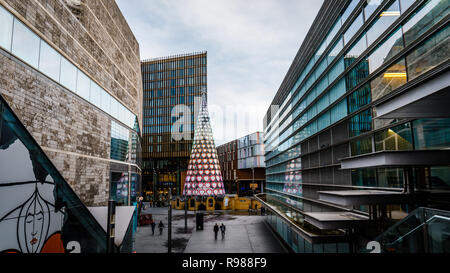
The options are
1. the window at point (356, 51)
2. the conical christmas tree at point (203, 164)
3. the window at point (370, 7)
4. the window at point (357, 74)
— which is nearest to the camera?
the window at point (370, 7)

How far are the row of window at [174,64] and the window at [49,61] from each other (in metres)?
69.8

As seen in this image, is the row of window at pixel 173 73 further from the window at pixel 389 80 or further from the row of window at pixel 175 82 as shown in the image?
the window at pixel 389 80

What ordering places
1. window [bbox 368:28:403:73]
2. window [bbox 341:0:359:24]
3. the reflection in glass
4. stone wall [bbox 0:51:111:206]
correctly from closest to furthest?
1. window [bbox 368:28:403:73]
2. stone wall [bbox 0:51:111:206]
3. window [bbox 341:0:359:24]
4. the reflection in glass

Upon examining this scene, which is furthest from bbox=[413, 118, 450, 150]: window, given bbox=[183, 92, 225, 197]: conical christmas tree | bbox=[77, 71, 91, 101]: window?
bbox=[183, 92, 225, 197]: conical christmas tree

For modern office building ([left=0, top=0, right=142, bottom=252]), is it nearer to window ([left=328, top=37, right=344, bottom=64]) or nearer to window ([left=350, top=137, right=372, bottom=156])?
window ([left=350, top=137, right=372, bottom=156])

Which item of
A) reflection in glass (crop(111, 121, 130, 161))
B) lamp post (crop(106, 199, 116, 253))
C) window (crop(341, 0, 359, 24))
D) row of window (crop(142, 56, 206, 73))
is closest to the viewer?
lamp post (crop(106, 199, 116, 253))

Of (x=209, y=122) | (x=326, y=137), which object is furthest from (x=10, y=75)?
(x=209, y=122)

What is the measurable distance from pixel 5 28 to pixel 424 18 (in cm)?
1338

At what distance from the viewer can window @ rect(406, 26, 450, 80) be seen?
23.5 ft

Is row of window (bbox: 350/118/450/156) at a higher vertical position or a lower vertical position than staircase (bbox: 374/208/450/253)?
higher

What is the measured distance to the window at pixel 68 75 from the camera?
13630 millimetres

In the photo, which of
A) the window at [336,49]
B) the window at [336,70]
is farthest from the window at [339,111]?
the window at [336,49]

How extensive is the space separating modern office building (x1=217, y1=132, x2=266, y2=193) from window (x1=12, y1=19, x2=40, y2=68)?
58.7 metres

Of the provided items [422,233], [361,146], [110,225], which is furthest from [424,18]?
[110,225]
